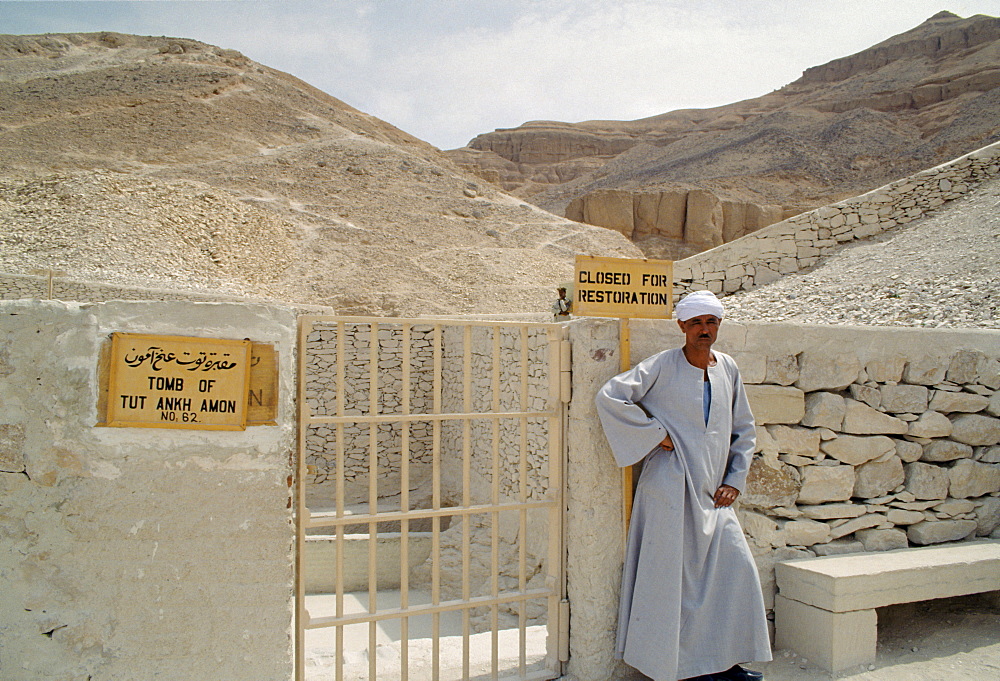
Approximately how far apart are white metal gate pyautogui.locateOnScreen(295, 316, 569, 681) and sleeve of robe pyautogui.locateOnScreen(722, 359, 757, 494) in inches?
30.1

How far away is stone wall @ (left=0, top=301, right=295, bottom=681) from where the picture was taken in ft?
7.65

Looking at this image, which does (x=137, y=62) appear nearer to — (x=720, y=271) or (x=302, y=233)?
(x=302, y=233)

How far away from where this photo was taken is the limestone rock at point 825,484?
11.8 feet

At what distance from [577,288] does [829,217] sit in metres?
8.70

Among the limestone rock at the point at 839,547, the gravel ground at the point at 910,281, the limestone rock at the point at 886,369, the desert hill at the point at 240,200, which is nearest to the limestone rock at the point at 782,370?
the limestone rock at the point at 886,369

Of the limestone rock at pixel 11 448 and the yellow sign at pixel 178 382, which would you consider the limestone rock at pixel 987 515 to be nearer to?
the yellow sign at pixel 178 382

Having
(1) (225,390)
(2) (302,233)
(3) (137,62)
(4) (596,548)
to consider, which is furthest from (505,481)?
(3) (137,62)

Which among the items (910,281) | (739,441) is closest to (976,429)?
(739,441)

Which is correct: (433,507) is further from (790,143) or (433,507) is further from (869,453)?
(790,143)

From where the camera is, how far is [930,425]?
12.5ft

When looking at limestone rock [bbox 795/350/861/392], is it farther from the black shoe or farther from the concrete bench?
the black shoe

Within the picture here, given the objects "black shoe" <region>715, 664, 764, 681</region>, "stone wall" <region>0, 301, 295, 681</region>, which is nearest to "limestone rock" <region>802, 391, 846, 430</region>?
"black shoe" <region>715, 664, 764, 681</region>

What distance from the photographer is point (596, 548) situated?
122 inches

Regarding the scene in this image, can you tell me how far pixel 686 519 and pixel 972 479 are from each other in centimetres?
217
